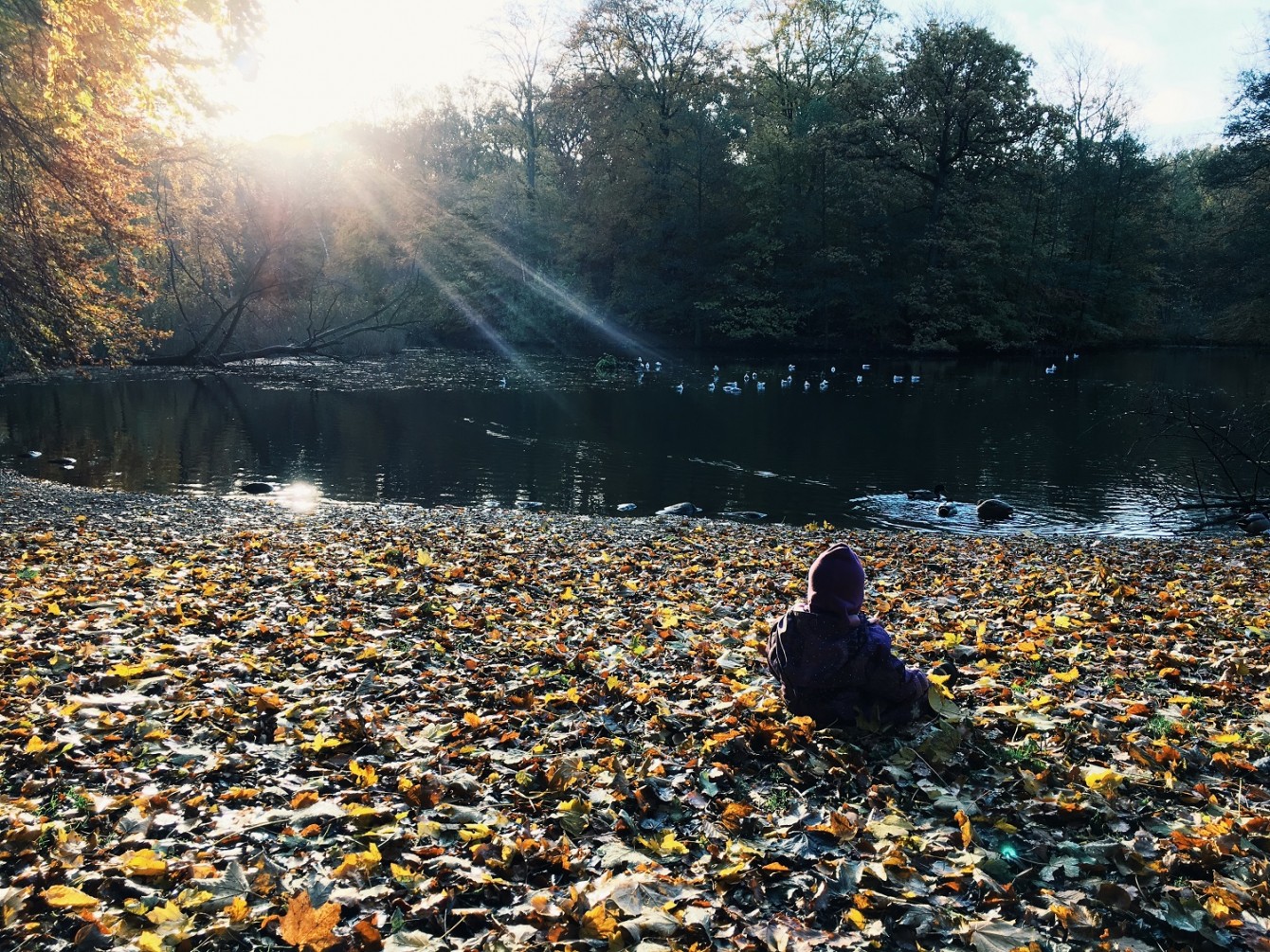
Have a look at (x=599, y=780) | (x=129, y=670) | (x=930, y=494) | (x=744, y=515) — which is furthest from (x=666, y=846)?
(x=930, y=494)

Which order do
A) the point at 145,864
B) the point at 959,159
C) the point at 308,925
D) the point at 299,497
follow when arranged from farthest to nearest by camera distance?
the point at 959,159 → the point at 299,497 → the point at 145,864 → the point at 308,925

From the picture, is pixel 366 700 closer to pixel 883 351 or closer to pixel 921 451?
pixel 921 451

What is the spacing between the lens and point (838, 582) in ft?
16.1

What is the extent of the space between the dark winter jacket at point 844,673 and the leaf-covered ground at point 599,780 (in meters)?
0.17

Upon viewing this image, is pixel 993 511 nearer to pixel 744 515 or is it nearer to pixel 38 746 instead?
pixel 744 515

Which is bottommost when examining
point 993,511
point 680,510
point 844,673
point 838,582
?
point 680,510

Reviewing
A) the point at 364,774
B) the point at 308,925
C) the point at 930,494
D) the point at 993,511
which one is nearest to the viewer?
the point at 308,925

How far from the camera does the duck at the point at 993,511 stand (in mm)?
17578

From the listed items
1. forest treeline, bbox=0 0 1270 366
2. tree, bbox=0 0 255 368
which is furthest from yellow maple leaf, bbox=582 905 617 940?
forest treeline, bbox=0 0 1270 366

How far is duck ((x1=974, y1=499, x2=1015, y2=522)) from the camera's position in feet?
57.7

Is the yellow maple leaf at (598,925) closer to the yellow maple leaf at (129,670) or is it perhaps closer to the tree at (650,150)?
the yellow maple leaf at (129,670)

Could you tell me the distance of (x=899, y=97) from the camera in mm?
54219

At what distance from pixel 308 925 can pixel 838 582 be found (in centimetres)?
315

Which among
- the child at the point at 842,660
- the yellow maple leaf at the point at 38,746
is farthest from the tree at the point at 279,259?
the child at the point at 842,660
